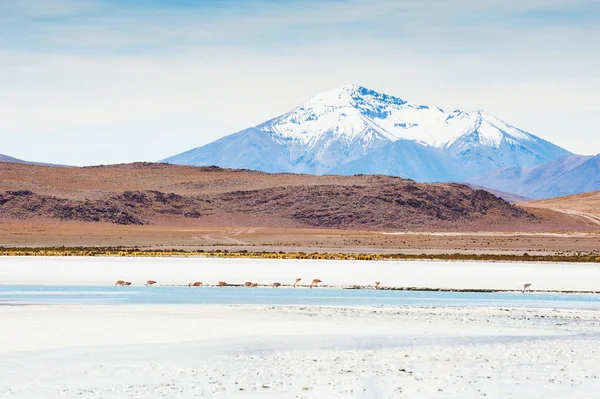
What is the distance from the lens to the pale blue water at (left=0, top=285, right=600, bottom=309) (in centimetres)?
3503

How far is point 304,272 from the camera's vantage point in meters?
48.2

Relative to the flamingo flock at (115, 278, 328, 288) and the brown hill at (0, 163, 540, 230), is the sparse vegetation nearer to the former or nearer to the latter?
the flamingo flock at (115, 278, 328, 288)

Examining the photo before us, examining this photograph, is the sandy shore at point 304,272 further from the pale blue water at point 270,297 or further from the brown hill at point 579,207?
the brown hill at point 579,207

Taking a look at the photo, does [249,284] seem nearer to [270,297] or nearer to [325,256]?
[270,297]

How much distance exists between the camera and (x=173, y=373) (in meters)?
20.3

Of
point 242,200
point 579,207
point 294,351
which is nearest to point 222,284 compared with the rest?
point 294,351

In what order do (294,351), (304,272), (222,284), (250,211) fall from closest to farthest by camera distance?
1. (294,351)
2. (222,284)
3. (304,272)
4. (250,211)

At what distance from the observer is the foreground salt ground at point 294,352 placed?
1883cm

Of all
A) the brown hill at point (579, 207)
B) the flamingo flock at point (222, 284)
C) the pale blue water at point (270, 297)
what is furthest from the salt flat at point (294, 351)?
the brown hill at point (579, 207)

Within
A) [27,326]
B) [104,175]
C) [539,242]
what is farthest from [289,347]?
[104,175]

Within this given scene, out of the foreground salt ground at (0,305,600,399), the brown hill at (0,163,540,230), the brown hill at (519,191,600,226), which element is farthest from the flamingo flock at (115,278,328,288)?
the brown hill at (519,191,600,226)

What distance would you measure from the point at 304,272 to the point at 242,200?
96.4m

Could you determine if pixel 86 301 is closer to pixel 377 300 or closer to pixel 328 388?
pixel 377 300

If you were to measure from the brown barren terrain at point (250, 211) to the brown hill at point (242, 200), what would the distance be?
170 mm
